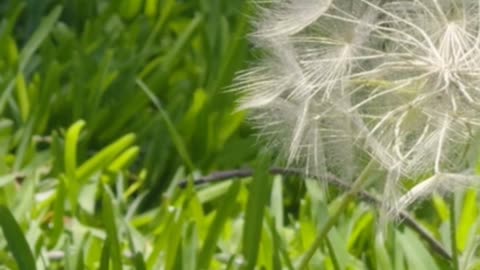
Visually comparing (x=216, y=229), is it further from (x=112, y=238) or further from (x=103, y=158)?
(x=103, y=158)

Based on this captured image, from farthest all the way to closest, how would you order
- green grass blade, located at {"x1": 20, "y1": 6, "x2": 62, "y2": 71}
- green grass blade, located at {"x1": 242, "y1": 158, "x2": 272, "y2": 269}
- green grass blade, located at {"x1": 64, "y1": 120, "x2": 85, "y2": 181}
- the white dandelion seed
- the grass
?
green grass blade, located at {"x1": 20, "y1": 6, "x2": 62, "y2": 71} < green grass blade, located at {"x1": 64, "y1": 120, "x2": 85, "y2": 181} < the grass < green grass blade, located at {"x1": 242, "y1": 158, "x2": 272, "y2": 269} < the white dandelion seed

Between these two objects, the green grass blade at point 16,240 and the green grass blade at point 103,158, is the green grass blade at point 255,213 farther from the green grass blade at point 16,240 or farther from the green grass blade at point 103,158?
the green grass blade at point 103,158

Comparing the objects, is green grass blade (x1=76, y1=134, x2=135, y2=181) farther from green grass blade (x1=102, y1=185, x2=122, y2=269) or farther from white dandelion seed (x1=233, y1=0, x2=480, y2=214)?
white dandelion seed (x1=233, y1=0, x2=480, y2=214)

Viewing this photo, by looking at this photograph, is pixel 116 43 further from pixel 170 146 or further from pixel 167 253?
pixel 167 253

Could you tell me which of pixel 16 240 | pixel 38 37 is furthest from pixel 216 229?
pixel 38 37

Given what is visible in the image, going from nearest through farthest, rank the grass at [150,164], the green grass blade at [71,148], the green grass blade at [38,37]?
the grass at [150,164], the green grass blade at [71,148], the green grass blade at [38,37]

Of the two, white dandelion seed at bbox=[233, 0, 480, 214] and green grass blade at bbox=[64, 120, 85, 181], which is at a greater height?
white dandelion seed at bbox=[233, 0, 480, 214]

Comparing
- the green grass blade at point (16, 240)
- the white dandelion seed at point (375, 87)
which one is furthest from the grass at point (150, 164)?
the white dandelion seed at point (375, 87)

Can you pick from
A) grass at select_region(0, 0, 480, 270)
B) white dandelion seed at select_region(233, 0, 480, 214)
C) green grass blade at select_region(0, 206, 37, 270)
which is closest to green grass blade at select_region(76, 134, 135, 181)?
grass at select_region(0, 0, 480, 270)

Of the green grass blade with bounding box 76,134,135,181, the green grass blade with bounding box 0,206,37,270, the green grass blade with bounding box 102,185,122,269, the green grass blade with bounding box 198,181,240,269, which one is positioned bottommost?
the green grass blade with bounding box 198,181,240,269
